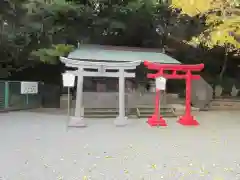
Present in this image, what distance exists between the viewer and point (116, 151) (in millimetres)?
6379

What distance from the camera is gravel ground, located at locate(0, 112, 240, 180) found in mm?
4824

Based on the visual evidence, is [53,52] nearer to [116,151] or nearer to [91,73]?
[91,73]

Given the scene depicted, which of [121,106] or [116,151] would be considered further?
[121,106]

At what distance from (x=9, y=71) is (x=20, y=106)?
2786 mm

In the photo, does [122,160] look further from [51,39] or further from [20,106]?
[51,39]

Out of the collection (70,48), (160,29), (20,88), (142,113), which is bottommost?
(142,113)

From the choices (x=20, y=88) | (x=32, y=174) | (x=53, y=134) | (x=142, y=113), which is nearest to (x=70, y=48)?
(x=20, y=88)

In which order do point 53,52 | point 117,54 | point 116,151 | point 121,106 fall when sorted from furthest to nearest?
point 117,54 < point 53,52 < point 121,106 < point 116,151

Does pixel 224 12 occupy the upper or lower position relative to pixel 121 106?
upper

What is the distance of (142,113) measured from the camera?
12516 mm

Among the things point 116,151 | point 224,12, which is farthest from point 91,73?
point 224,12

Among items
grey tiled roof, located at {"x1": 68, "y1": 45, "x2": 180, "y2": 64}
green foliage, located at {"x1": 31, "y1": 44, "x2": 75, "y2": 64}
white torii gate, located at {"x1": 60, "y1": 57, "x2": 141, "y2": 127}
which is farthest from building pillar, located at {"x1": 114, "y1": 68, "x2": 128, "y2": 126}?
green foliage, located at {"x1": 31, "y1": 44, "x2": 75, "y2": 64}

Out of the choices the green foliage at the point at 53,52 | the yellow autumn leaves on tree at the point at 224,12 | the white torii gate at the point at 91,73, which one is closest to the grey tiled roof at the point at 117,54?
the green foliage at the point at 53,52

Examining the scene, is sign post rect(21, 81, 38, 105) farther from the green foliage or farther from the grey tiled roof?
the grey tiled roof
